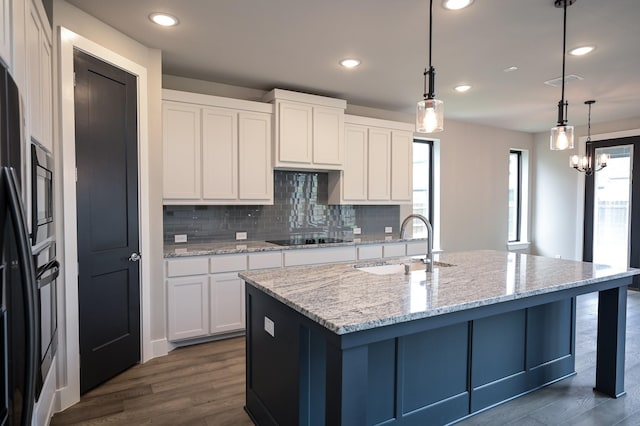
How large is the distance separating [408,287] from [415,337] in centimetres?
32

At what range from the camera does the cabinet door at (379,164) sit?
4.67 meters

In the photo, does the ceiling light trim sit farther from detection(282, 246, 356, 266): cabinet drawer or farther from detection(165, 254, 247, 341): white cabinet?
detection(282, 246, 356, 266): cabinet drawer

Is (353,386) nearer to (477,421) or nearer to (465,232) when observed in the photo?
(477,421)

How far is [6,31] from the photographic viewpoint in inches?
53.9

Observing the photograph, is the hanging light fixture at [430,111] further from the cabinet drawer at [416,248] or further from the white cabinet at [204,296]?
Answer: the cabinet drawer at [416,248]

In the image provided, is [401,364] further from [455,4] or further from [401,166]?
[401,166]

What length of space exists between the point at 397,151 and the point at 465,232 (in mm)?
2082

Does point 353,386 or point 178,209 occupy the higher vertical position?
point 178,209

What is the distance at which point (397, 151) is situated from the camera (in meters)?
4.87

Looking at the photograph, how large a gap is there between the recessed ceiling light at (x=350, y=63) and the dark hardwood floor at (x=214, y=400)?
2.71 meters

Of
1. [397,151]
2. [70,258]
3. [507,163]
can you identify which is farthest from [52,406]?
[507,163]

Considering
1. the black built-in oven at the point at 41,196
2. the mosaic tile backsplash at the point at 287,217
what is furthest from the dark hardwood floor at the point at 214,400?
the mosaic tile backsplash at the point at 287,217

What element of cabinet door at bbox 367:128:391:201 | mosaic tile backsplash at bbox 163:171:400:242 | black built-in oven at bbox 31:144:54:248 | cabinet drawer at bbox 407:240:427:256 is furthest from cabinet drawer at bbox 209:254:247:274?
cabinet drawer at bbox 407:240:427:256

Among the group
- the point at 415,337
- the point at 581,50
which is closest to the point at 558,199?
the point at 581,50
